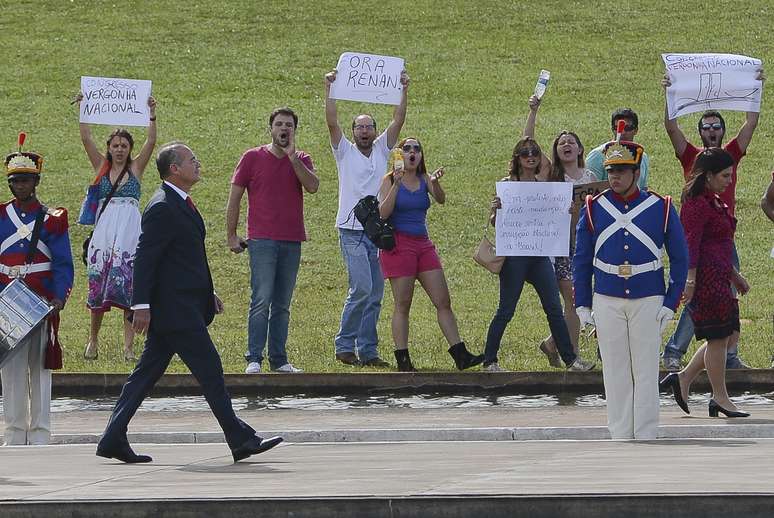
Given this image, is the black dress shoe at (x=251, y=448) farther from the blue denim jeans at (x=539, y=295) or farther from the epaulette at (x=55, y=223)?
the blue denim jeans at (x=539, y=295)

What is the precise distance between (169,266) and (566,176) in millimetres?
6023

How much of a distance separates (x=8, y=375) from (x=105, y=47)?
1072 inches

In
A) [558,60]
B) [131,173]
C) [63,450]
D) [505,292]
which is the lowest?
[63,450]

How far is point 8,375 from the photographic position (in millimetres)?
12078

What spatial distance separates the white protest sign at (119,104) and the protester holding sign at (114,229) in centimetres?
34

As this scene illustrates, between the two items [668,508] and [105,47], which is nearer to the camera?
[668,508]

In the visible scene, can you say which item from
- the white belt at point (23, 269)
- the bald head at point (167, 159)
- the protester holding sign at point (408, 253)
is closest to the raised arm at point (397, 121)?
the protester holding sign at point (408, 253)

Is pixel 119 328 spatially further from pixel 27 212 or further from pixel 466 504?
pixel 466 504

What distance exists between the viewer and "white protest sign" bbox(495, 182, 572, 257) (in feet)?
50.4

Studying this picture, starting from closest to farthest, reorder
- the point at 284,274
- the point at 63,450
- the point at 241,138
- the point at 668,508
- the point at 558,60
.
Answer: the point at 668,508 → the point at 63,450 → the point at 284,274 → the point at 241,138 → the point at 558,60

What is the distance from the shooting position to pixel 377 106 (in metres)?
32.8

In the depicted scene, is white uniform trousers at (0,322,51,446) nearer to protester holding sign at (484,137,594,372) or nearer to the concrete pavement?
the concrete pavement

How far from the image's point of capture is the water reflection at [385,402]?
13.6 m

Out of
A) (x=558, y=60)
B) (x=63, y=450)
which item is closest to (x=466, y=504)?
(x=63, y=450)
